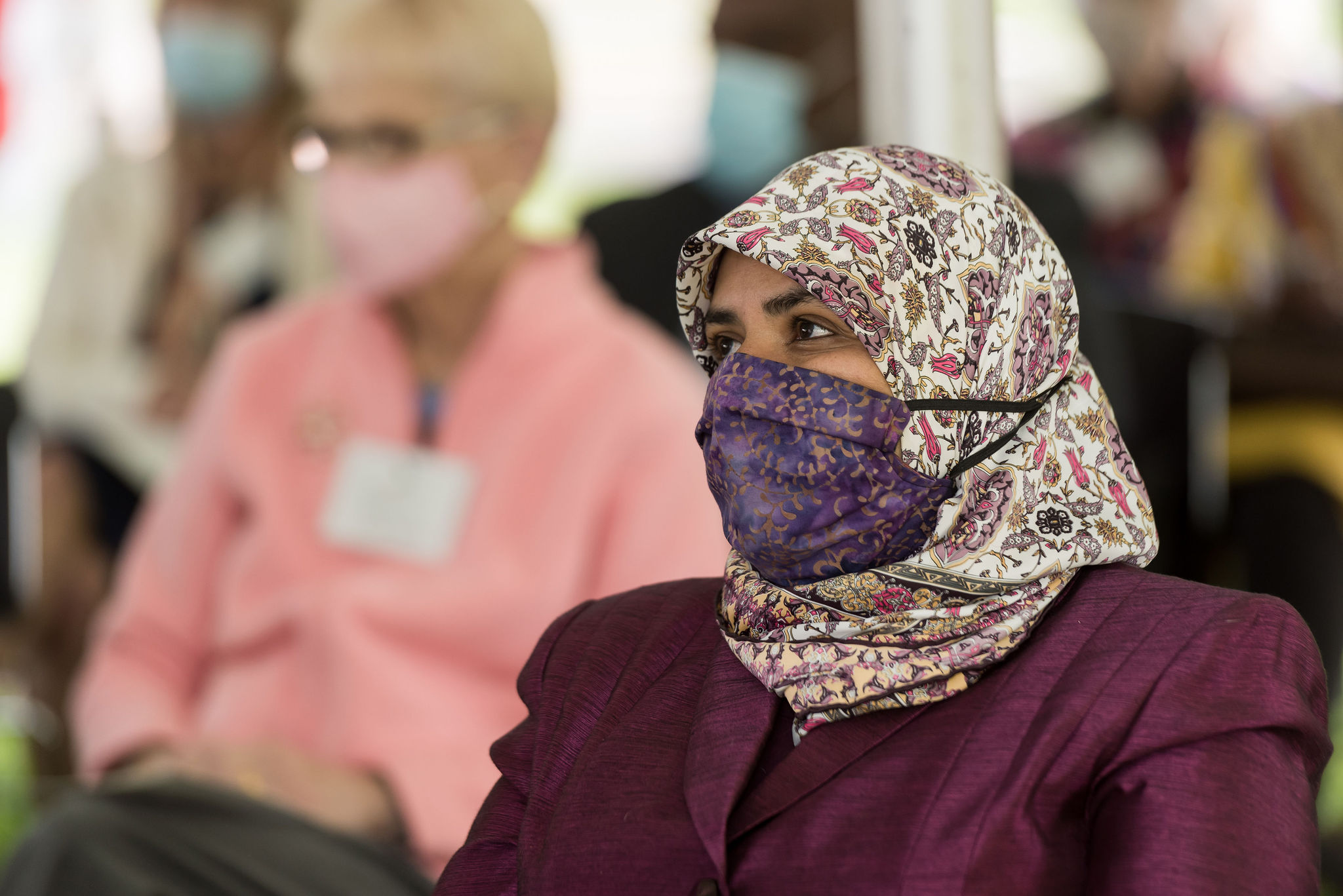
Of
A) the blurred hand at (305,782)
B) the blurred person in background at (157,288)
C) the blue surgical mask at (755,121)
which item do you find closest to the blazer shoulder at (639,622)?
the blurred hand at (305,782)

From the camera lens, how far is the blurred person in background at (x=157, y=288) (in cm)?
360

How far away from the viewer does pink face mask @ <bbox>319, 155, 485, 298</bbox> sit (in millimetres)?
2350

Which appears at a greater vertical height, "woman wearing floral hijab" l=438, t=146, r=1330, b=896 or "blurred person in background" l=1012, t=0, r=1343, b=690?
Answer: "woman wearing floral hijab" l=438, t=146, r=1330, b=896

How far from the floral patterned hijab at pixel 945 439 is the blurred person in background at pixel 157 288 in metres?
2.59

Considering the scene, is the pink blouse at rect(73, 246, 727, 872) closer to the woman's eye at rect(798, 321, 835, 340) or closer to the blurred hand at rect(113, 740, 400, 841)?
the blurred hand at rect(113, 740, 400, 841)

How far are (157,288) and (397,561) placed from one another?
2045mm

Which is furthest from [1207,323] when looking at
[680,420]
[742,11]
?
[680,420]

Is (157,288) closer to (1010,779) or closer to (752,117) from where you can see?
(752,117)

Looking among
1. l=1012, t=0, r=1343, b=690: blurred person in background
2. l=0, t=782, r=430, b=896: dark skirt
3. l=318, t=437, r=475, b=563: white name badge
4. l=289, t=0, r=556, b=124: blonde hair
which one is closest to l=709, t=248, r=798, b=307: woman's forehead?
l=0, t=782, r=430, b=896: dark skirt

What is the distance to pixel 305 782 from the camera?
77.5 inches

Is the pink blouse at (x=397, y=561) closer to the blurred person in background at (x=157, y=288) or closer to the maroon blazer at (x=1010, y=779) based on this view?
the maroon blazer at (x=1010, y=779)

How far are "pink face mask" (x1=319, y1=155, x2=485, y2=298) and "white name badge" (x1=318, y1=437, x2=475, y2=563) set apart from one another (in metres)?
0.30

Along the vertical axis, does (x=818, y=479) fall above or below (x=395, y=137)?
below

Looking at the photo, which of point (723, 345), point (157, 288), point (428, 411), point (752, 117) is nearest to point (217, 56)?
point (157, 288)
